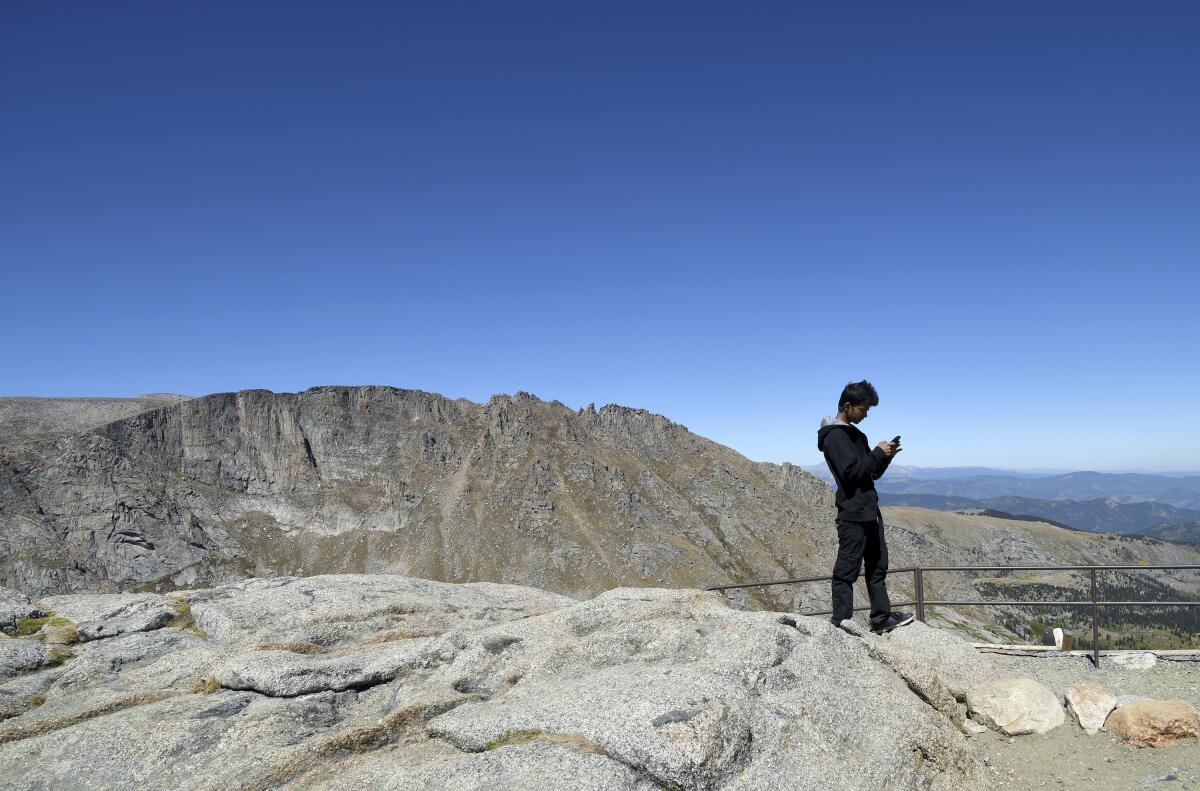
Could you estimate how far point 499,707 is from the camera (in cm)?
862

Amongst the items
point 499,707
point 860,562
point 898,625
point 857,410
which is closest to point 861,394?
point 857,410

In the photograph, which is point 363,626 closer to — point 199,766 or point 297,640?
point 297,640

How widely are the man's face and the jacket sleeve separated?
0.35 m

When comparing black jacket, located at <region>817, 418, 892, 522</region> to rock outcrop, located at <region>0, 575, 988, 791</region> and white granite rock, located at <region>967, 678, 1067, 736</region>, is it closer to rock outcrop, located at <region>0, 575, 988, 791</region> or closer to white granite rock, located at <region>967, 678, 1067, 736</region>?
rock outcrop, located at <region>0, 575, 988, 791</region>

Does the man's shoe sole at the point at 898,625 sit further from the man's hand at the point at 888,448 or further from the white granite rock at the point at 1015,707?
the man's hand at the point at 888,448

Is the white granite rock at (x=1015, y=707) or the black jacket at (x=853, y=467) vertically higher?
the black jacket at (x=853, y=467)

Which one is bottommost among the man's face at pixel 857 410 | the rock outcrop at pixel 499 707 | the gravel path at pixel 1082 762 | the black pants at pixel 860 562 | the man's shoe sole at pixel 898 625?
the gravel path at pixel 1082 762

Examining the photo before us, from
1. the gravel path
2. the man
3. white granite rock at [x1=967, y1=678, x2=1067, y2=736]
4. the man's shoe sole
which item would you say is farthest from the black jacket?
the gravel path

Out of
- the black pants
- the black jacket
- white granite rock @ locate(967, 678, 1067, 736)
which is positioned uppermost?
the black jacket

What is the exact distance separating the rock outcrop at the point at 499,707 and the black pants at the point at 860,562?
1.90 ft

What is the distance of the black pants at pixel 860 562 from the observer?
33.3 feet

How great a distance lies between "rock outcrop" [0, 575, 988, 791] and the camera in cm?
730

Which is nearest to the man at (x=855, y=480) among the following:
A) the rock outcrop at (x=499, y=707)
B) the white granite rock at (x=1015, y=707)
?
the rock outcrop at (x=499, y=707)

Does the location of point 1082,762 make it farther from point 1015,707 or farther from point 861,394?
point 861,394
